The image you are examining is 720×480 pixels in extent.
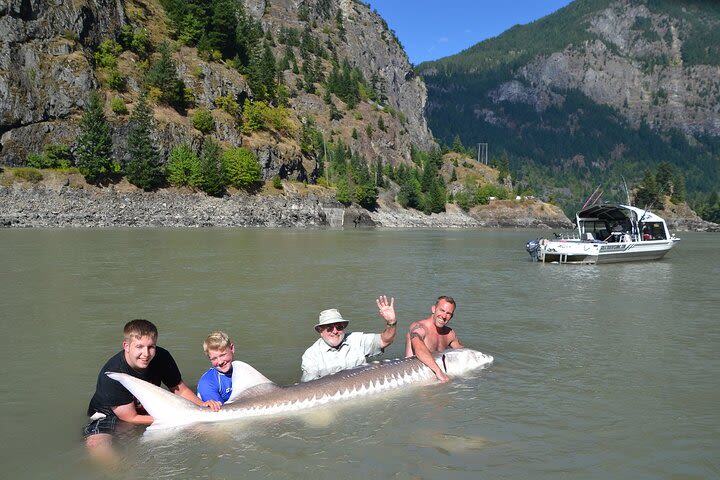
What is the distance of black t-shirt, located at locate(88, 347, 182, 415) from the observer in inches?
291

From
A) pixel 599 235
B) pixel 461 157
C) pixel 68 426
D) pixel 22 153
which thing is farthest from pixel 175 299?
pixel 461 157

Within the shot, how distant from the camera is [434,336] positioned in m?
10.7

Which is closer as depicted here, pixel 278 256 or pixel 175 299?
pixel 175 299

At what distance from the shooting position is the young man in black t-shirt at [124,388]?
23.3 ft

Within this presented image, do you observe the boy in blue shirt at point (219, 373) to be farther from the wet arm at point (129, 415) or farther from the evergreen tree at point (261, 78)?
the evergreen tree at point (261, 78)

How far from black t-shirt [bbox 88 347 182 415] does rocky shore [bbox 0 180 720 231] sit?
65.0 m

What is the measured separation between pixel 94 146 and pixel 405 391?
7704 centimetres

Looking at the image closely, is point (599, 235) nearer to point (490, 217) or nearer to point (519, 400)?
point (519, 400)

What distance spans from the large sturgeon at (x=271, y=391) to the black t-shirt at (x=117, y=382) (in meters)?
0.29

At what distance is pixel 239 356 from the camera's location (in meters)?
12.4

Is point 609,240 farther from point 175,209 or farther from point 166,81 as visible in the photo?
point 166,81

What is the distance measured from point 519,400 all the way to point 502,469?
2.78 m

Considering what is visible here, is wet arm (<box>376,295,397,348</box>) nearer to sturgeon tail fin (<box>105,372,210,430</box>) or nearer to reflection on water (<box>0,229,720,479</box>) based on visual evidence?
reflection on water (<box>0,229,720,479</box>)

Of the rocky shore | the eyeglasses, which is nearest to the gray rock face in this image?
the rocky shore
